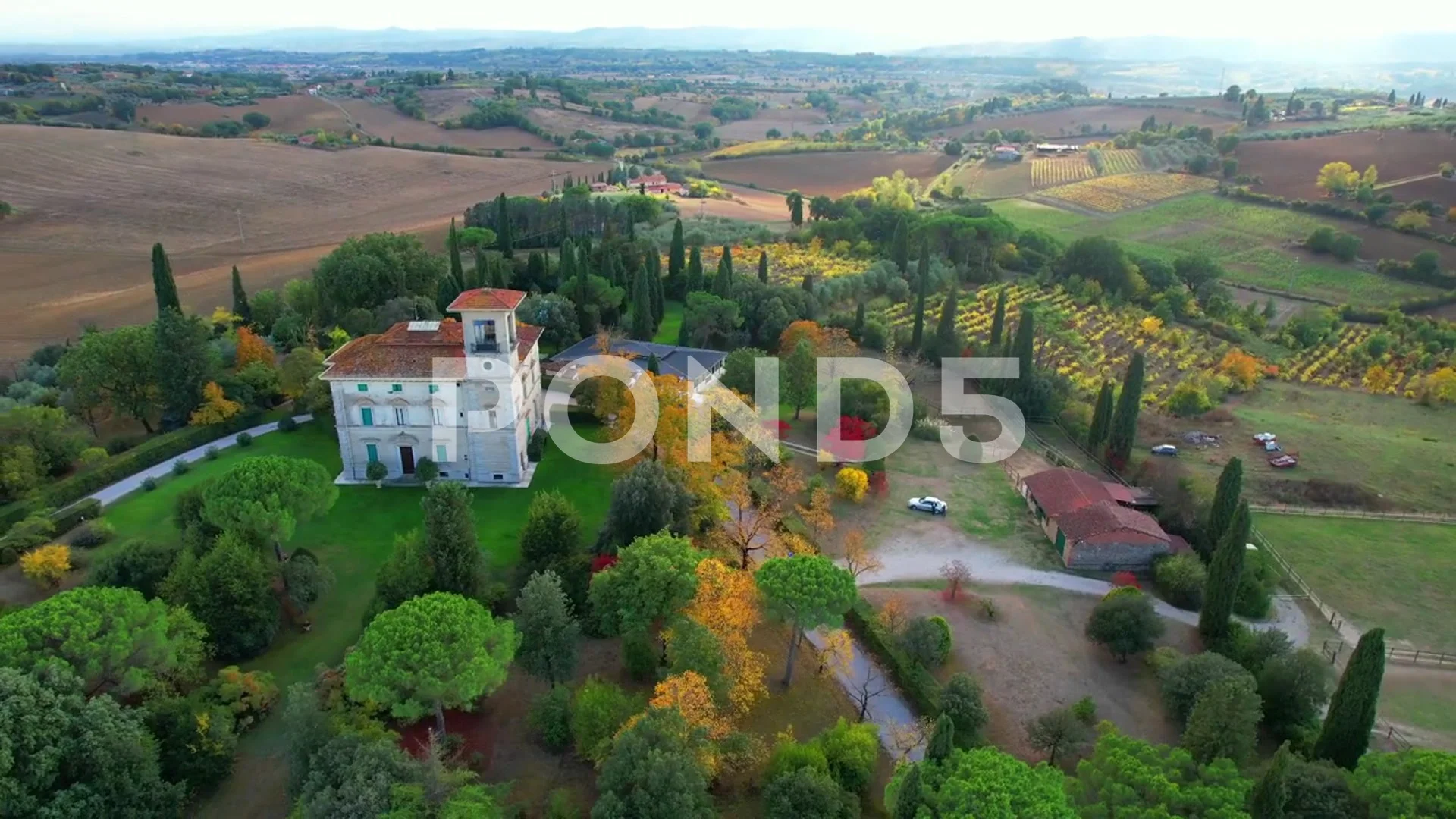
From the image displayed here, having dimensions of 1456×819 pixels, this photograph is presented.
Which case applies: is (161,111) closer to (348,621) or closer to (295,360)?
(295,360)

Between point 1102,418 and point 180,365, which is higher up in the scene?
point 180,365

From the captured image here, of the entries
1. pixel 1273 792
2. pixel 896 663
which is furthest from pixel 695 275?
pixel 1273 792

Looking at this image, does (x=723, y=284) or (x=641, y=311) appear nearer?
(x=641, y=311)

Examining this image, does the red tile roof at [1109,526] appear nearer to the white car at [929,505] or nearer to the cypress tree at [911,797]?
the white car at [929,505]

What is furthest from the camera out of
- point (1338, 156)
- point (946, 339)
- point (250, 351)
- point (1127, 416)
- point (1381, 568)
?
point (1338, 156)

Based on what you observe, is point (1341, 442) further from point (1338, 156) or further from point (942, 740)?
point (1338, 156)

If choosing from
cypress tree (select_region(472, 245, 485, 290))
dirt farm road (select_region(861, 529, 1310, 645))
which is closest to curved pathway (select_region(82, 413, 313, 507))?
cypress tree (select_region(472, 245, 485, 290))
